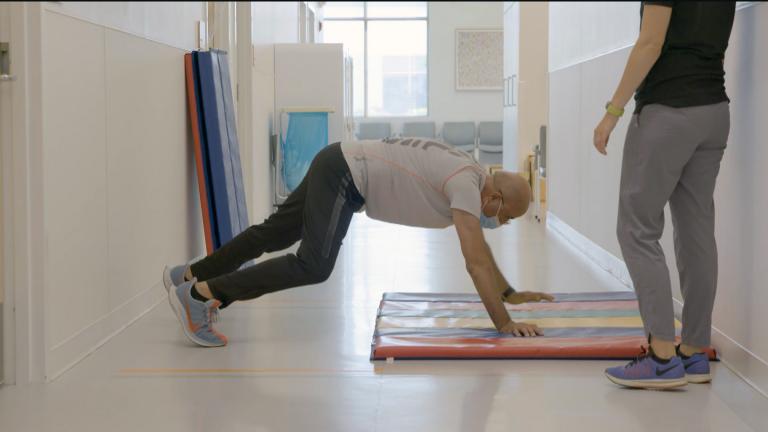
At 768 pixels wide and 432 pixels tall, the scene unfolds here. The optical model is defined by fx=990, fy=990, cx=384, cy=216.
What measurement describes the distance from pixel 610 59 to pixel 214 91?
2125 millimetres

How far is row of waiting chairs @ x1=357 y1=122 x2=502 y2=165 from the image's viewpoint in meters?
15.2

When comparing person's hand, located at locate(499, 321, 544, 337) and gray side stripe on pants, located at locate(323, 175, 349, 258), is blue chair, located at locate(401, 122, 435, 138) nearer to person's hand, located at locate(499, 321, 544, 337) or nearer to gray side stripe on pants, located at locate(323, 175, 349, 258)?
person's hand, located at locate(499, 321, 544, 337)

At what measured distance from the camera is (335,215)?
3.36 m

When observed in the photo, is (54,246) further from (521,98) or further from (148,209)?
(521,98)

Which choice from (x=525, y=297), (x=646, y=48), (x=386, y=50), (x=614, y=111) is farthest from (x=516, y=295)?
(x=386, y=50)

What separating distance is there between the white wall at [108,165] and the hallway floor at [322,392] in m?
0.19

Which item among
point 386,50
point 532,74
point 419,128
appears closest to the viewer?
point 532,74

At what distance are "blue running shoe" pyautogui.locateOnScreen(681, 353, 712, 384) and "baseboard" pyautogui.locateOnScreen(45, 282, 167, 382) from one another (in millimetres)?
1985

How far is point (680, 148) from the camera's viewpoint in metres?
2.90

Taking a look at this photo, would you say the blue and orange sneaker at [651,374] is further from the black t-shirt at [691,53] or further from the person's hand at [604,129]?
the black t-shirt at [691,53]

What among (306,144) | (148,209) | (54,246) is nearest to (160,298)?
(148,209)

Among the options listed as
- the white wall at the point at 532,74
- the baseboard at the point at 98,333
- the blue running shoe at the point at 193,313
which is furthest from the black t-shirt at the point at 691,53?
the white wall at the point at 532,74

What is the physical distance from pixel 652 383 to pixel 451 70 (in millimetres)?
13336

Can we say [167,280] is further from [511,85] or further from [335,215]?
[511,85]
